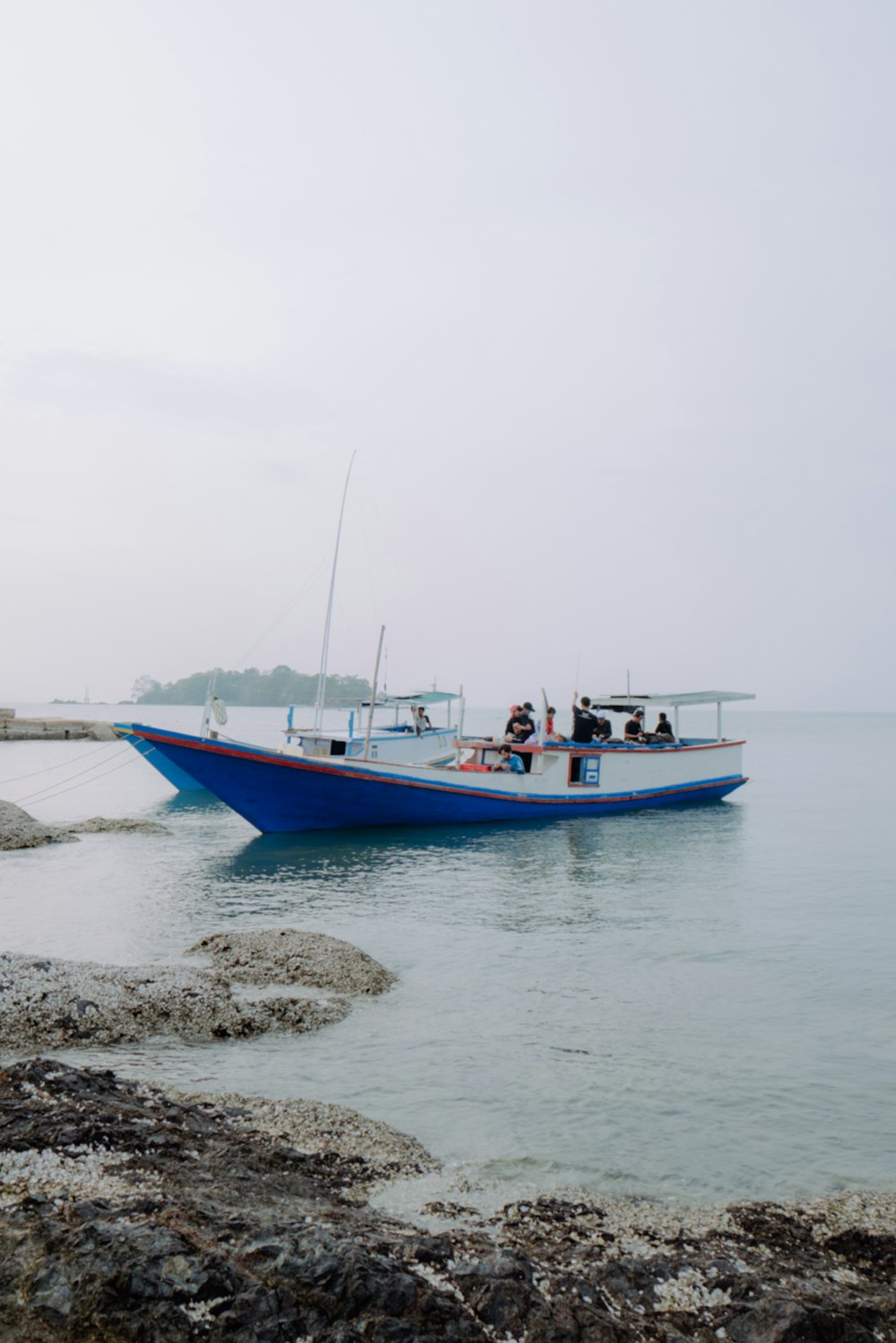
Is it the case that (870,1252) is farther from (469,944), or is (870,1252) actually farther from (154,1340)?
(469,944)

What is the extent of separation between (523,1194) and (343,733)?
32353 mm

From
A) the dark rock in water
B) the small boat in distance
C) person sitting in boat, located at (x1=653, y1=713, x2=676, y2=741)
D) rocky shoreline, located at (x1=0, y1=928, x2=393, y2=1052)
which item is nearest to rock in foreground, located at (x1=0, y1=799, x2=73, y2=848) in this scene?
the small boat in distance

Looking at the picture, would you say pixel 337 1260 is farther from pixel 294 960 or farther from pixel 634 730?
pixel 634 730

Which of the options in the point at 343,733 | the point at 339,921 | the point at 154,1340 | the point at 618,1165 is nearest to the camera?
the point at 154,1340

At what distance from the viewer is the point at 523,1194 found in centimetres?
490

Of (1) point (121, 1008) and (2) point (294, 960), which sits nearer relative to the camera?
(1) point (121, 1008)

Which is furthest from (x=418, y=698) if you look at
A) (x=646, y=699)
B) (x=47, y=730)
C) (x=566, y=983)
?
(x=47, y=730)

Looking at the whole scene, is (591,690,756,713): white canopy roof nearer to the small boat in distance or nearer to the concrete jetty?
the small boat in distance

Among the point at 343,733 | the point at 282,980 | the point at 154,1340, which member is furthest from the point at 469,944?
the point at 343,733

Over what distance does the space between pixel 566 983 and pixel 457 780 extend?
12.4 meters

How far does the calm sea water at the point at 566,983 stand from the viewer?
5855 mm

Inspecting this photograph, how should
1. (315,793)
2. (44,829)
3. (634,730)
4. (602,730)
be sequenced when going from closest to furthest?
(315,793) < (44,829) < (602,730) < (634,730)

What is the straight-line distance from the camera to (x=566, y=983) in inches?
380

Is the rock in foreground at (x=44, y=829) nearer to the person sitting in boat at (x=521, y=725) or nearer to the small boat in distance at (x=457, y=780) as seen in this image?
the small boat in distance at (x=457, y=780)
